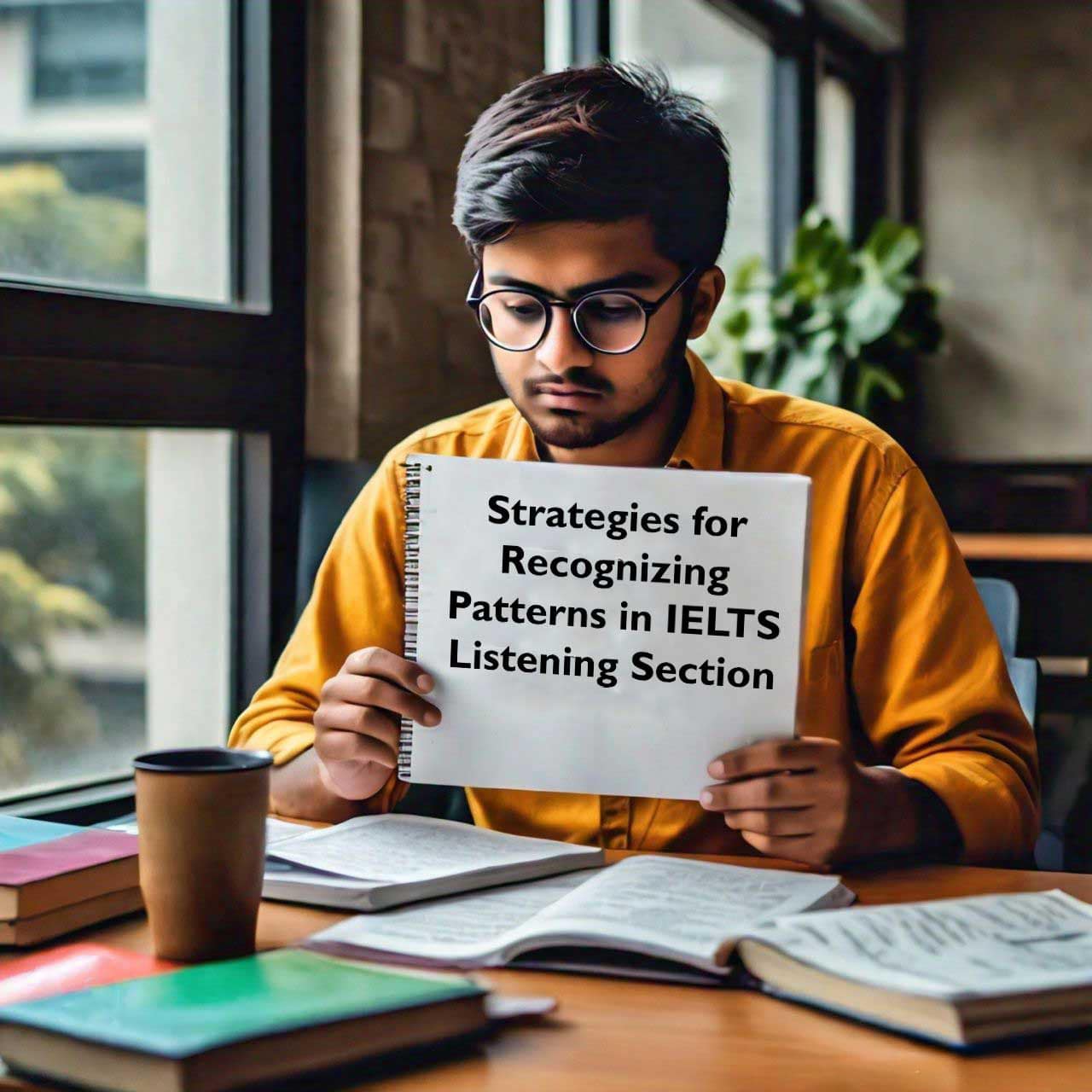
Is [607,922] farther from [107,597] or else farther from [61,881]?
[107,597]

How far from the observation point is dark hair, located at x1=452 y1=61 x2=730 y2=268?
54.2 inches

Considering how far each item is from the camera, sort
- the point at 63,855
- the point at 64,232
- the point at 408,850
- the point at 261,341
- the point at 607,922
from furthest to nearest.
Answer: the point at 261,341 < the point at 64,232 < the point at 408,850 < the point at 63,855 < the point at 607,922

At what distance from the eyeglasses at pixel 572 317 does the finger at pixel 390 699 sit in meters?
0.40

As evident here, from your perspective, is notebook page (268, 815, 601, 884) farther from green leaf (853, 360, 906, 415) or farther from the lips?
green leaf (853, 360, 906, 415)

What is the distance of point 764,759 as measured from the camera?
1063mm

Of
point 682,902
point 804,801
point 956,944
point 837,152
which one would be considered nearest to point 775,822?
point 804,801

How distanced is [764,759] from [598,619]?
16 cm

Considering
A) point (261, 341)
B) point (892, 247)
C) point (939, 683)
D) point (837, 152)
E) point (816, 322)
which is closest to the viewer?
point (939, 683)

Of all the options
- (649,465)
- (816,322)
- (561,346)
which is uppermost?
(816,322)

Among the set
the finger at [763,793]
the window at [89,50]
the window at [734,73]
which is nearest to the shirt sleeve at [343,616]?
the finger at [763,793]

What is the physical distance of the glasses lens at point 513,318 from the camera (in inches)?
53.7

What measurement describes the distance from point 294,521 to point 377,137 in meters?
0.62

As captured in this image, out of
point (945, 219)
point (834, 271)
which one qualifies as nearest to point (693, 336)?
point (834, 271)

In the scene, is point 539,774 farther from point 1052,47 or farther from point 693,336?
point 1052,47
